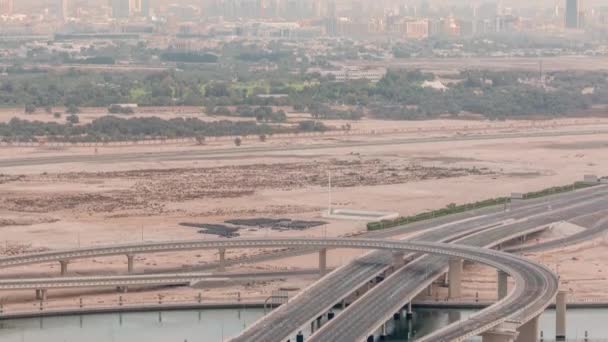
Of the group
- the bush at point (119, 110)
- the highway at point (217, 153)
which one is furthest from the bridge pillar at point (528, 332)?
the bush at point (119, 110)

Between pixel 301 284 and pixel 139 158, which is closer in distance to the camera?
pixel 301 284

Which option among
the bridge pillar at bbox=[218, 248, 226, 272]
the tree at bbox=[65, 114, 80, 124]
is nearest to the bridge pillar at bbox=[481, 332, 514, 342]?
the bridge pillar at bbox=[218, 248, 226, 272]

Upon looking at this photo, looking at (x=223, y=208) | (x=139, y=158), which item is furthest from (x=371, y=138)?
(x=223, y=208)

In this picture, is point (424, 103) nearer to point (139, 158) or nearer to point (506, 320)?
point (139, 158)

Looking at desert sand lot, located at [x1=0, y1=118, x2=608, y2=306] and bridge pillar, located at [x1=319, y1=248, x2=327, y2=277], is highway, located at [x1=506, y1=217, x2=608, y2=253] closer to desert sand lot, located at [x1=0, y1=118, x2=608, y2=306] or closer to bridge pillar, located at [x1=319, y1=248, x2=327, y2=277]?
desert sand lot, located at [x1=0, y1=118, x2=608, y2=306]

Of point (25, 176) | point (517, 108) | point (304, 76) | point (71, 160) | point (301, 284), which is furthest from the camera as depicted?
point (304, 76)

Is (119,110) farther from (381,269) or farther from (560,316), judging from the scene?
(560,316)
